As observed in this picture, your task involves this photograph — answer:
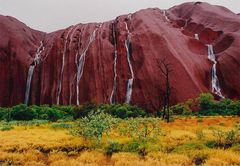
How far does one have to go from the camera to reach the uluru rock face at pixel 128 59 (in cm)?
6222

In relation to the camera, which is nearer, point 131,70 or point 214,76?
point 214,76

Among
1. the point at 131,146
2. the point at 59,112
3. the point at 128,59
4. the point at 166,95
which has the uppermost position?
the point at 128,59

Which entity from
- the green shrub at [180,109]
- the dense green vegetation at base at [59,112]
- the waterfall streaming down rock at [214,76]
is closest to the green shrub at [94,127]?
the dense green vegetation at base at [59,112]

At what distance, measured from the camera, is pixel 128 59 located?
66.6 m

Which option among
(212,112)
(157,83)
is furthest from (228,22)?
(212,112)

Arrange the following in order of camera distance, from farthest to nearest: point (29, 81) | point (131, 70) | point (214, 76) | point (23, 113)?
point (29, 81) → point (131, 70) → point (214, 76) → point (23, 113)

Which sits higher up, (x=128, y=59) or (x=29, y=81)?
(x=128, y=59)

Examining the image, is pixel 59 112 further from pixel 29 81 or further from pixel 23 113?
pixel 29 81

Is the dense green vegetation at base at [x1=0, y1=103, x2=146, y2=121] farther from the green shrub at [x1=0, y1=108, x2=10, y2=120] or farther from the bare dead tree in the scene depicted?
the bare dead tree

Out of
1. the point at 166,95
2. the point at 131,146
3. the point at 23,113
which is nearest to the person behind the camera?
the point at 131,146

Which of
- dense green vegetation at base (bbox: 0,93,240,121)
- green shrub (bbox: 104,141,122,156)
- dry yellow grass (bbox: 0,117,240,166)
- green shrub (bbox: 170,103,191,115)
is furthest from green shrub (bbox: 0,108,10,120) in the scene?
green shrub (bbox: 104,141,122,156)

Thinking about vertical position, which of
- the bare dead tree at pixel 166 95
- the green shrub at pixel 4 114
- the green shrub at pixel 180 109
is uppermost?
the bare dead tree at pixel 166 95

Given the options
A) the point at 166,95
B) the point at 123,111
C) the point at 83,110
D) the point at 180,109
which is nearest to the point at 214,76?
the point at 166,95

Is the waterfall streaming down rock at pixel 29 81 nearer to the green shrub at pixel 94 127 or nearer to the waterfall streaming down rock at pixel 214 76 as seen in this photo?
the waterfall streaming down rock at pixel 214 76
